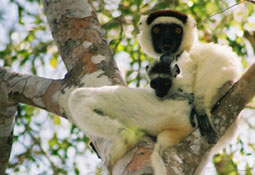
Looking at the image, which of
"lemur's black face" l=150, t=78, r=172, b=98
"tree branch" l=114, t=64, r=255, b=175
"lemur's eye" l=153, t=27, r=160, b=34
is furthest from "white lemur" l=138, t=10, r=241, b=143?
"lemur's eye" l=153, t=27, r=160, b=34

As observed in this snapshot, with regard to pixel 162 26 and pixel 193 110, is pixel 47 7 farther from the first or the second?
pixel 193 110

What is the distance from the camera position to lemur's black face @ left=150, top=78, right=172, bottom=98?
11.0 feet

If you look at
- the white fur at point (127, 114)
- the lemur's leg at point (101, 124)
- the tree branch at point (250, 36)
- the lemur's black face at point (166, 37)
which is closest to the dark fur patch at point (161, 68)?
the white fur at point (127, 114)

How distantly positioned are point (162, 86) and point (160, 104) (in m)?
0.17

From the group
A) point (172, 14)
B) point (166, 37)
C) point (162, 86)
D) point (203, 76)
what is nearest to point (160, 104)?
point (162, 86)

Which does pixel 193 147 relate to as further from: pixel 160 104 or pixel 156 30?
pixel 156 30

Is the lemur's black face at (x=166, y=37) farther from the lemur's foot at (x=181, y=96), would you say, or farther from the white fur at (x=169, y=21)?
the lemur's foot at (x=181, y=96)

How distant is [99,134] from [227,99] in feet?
3.47

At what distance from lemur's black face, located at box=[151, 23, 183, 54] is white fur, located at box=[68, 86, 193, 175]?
108cm

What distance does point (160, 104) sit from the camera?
328 cm

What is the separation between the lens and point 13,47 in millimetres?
6629

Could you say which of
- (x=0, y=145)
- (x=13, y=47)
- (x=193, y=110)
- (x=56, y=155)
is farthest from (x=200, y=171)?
(x=13, y=47)

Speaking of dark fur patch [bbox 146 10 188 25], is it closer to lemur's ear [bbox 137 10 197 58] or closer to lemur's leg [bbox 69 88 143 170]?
lemur's ear [bbox 137 10 197 58]

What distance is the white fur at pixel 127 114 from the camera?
3.05m
